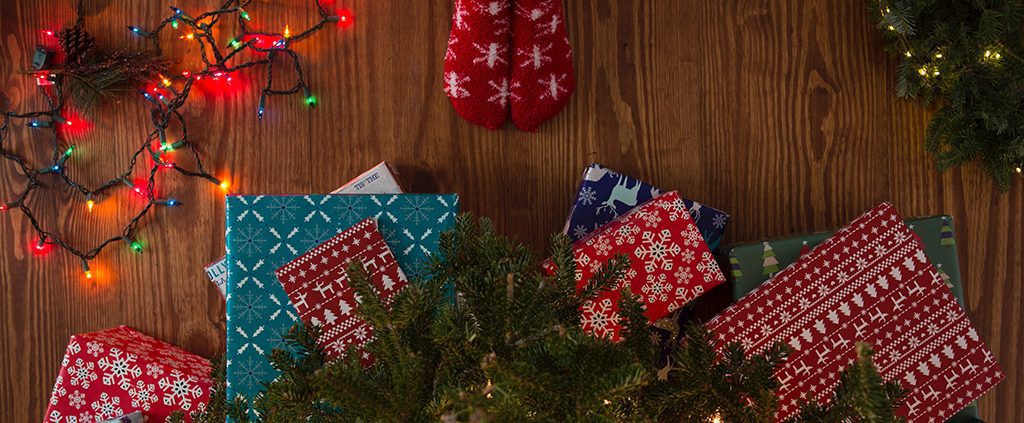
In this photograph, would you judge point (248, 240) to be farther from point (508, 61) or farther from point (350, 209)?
point (508, 61)

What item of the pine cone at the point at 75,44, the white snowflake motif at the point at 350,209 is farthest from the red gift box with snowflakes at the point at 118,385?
the pine cone at the point at 75,44

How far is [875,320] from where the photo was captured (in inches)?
43.6

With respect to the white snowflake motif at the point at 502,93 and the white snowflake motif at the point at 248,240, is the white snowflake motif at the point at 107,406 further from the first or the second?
the white snowflake motif at the point at 502,93

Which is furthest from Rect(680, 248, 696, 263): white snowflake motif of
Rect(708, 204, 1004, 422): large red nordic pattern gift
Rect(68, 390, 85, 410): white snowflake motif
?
Rect(68, 390, 85, 410): white snowflake motif

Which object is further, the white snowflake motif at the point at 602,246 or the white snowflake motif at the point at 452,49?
the white snowflake motif at the point at 452,49

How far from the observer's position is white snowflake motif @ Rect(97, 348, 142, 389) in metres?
1.18

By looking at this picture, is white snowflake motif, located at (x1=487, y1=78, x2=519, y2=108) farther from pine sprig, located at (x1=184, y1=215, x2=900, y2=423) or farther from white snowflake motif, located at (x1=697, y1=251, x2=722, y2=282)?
pine sprig, located at (x1=184, y1=215, x2=900, y2=423)

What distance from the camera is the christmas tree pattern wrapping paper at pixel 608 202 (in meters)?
1.21

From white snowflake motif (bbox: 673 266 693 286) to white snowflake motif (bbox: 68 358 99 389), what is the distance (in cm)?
103

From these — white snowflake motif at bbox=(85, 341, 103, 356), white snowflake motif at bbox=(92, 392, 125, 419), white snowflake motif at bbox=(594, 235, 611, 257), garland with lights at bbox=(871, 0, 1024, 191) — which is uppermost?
garland with lights at bbox=(871, 0, 1024, 191)

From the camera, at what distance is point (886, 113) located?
4.32 feet

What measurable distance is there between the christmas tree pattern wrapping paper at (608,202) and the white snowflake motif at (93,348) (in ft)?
2.81

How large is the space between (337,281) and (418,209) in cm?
18

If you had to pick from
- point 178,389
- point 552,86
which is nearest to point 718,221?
point 552,86
